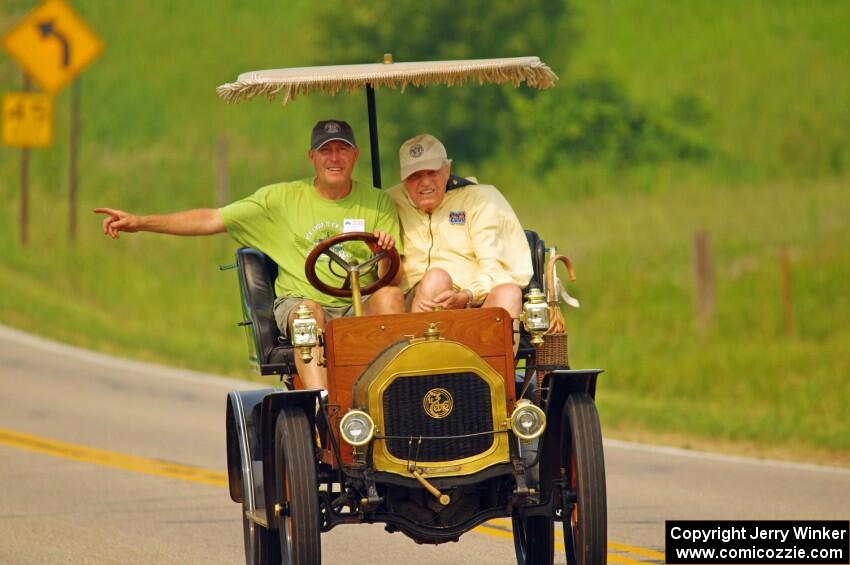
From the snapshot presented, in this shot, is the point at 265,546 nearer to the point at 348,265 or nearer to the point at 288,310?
the point at 288,310

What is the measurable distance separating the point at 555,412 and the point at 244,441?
1.53 metres

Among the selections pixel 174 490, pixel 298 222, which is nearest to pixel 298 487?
pixel 298 222

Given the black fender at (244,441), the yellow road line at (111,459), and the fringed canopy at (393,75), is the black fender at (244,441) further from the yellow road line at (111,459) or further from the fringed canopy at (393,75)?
the yellow road line at (111,459)

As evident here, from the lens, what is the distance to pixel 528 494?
22.6ft

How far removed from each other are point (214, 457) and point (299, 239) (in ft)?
15.6

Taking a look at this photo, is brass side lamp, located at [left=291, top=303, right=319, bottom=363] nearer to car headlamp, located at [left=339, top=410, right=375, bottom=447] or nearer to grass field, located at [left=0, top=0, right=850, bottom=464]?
car headlamp, located at [left=339, top=410, right=375, bottom=447]

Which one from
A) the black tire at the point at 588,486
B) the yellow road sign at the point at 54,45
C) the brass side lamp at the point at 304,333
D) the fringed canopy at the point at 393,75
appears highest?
the yellow road sign at the point at 54,45

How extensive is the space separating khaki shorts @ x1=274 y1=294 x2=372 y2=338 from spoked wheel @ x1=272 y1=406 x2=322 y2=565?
0.94 meters

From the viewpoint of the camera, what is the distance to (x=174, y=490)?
11188mm

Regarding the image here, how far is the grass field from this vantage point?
1788 cm

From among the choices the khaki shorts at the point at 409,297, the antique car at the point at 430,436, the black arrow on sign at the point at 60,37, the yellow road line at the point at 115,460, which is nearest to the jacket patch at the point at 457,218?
the khaki shorts at the point at 409,297

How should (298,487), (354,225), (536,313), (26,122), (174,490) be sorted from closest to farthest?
(298,487) → (536,313) → (354,225) → (174,490) → (26,122)

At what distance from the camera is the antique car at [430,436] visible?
6.88 metres

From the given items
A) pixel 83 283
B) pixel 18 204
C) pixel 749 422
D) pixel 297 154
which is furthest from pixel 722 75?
pixel 749 422
